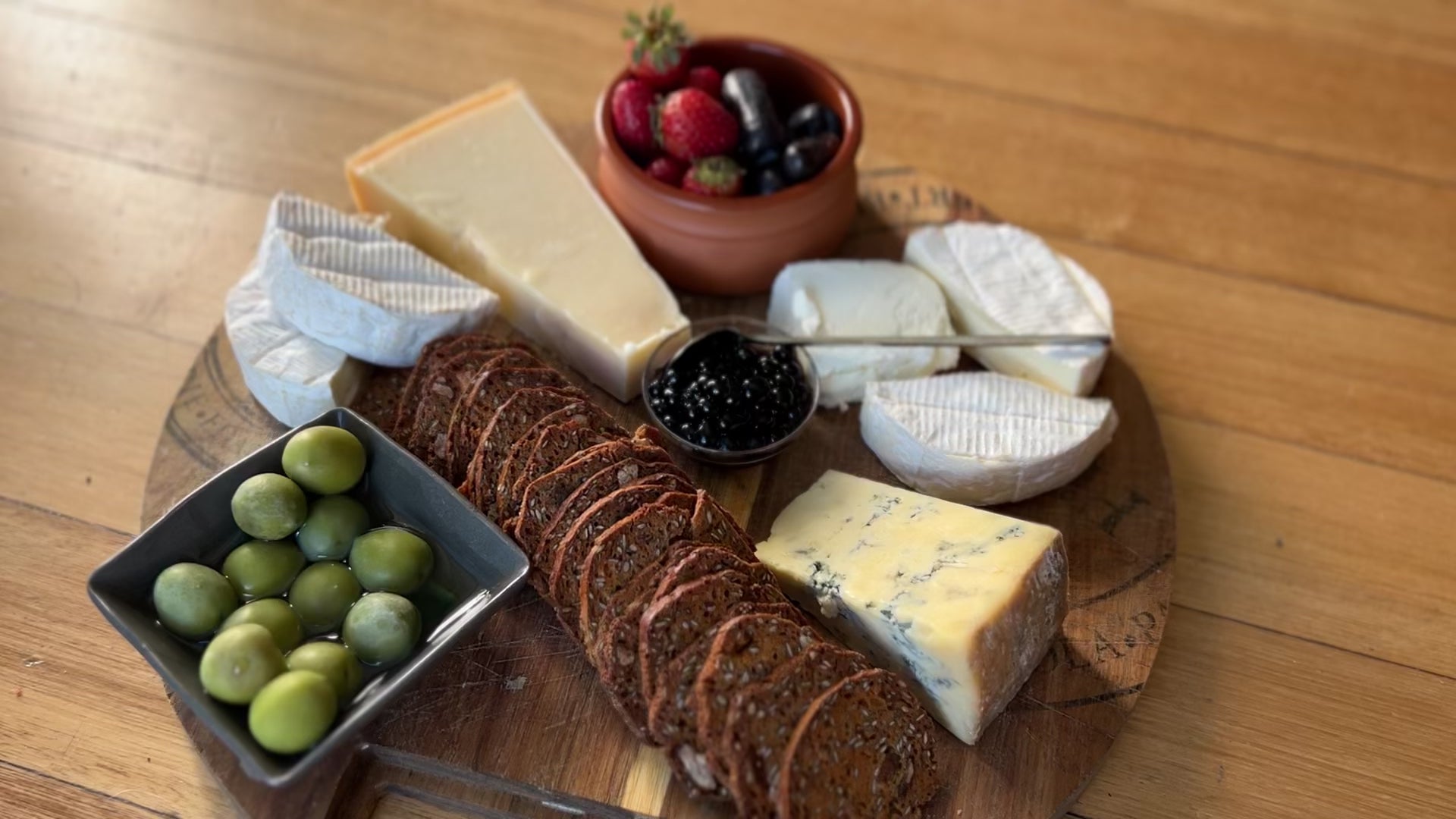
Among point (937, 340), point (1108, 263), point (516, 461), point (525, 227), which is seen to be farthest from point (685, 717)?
point (1108, 263)

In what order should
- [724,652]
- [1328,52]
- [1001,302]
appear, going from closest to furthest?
[724,652]
[1001,302]
[1328,52]

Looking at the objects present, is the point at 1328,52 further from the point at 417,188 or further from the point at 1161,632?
the point at 417,188

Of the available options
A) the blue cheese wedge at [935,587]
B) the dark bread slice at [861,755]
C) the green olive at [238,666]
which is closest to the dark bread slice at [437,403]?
the green olive at [238,666]

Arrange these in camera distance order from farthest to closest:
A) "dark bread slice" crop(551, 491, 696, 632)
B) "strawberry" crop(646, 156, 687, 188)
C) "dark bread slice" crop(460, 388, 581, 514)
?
"strawberry" crop(646, 156, 687, 188), "dark bread slice" crop(460, 388, 581, 514), "dark bread slice" crop(551, 491, 696, 632)

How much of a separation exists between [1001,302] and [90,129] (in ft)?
7.93

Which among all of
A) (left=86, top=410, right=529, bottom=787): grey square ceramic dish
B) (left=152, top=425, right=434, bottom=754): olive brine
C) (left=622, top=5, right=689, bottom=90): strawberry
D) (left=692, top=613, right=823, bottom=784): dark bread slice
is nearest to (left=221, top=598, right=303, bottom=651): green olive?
(left=152, top=425, right=434, bottom=754): olive brine

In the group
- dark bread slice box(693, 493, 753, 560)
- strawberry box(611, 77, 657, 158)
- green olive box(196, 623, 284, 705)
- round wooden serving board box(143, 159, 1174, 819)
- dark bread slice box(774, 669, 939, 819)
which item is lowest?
round wooden serving board box(143, 159, 1174, 819)

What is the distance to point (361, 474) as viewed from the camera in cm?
231

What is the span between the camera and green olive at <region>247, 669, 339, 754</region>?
6.11 ft

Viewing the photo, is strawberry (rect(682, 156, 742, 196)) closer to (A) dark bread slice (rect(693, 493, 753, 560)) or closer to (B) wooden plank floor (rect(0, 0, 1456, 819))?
(B) wooden plank floor (rect(0, 0, 1456, 819))

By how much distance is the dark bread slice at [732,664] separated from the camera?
1.91m

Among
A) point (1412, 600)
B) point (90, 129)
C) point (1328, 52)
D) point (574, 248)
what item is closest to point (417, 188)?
point (574, 248)

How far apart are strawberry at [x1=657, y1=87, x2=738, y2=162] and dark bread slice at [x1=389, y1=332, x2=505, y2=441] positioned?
2.12ft

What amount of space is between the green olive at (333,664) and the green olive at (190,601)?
0.15m
